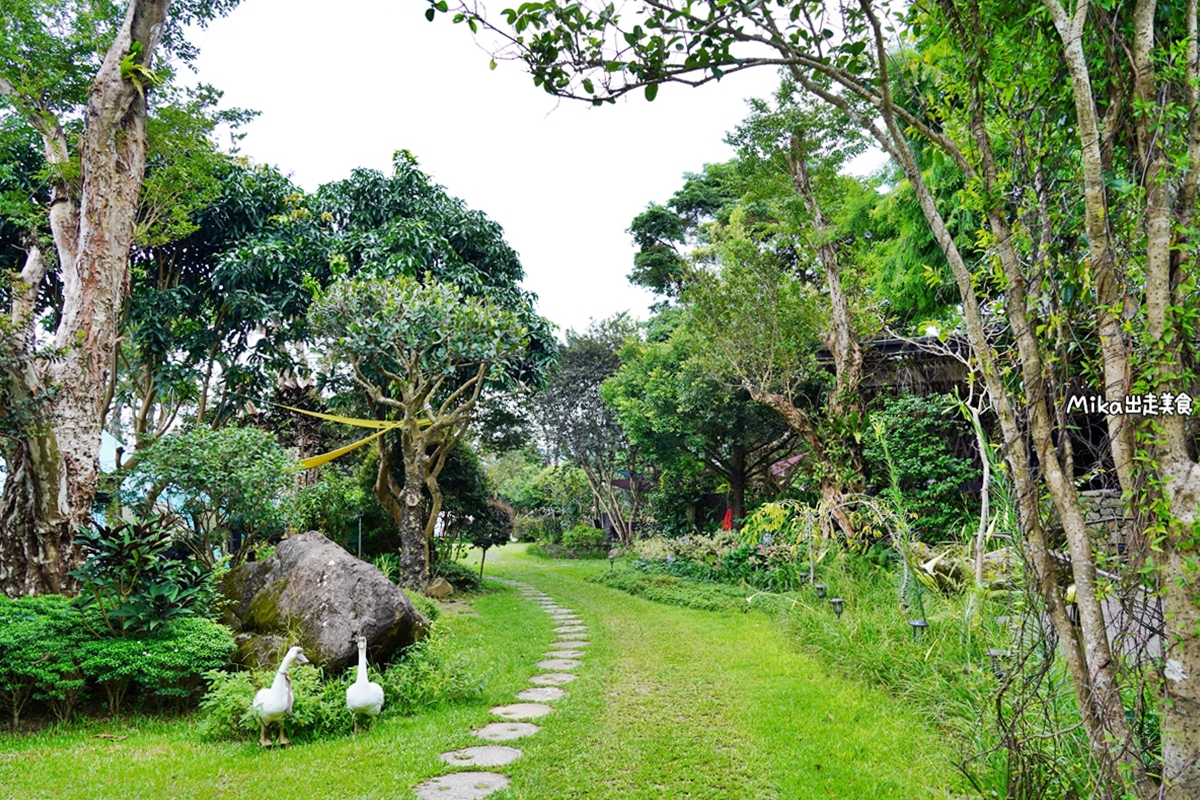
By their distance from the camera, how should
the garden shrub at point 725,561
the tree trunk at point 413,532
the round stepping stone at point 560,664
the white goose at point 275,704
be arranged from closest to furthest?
the white goose at point 275,704 → the round stepping stone at point 560,664 → the garden shrub at point 725,561 → the tree trunk at point 413,532

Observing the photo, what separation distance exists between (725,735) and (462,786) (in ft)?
4.79

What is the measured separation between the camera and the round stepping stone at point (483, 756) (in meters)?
3.35

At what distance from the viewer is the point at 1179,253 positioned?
63.3 inches

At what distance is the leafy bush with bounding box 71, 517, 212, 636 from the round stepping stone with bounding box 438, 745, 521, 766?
2.29 m

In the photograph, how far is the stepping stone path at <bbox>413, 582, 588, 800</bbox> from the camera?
3.01 meters

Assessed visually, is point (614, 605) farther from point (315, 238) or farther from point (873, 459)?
point (315, 238)

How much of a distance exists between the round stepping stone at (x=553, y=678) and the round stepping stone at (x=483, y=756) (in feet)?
4.71

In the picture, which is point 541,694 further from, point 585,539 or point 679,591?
point 585,539

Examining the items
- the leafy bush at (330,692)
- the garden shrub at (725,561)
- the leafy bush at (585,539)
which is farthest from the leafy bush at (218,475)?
the leafy bush at (585,539)

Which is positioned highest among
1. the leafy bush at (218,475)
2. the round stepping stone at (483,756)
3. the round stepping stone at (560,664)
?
the leafy bush at (218,475)

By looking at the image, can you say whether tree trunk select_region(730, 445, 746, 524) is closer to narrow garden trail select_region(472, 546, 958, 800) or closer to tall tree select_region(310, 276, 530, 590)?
tall tree select_region(310, 276, 530, 590)

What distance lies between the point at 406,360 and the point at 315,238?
3148 mm

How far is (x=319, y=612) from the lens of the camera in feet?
15.1

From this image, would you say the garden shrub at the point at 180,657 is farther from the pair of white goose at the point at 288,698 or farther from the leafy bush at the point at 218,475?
the leafy bush at the point at 218,475
